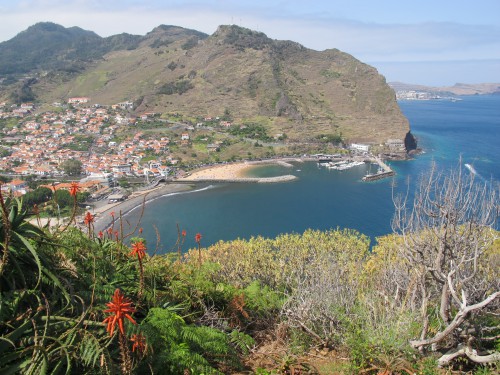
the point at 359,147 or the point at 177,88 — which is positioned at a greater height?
the point at 177,88

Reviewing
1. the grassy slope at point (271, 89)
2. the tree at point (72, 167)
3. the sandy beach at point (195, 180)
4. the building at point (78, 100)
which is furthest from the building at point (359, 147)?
the building at point (78, 100)

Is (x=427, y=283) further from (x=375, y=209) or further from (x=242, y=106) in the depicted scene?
(x=242, y=106)

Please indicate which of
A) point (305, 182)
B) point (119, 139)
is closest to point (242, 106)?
point (119, 139)

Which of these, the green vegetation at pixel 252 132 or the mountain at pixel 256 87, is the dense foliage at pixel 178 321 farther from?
the mountain at pixel 256 87

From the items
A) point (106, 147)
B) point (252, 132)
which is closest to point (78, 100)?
point (106, 147)

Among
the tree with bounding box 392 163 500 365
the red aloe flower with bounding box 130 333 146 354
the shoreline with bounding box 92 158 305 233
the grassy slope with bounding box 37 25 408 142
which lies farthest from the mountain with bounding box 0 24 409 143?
the red aloe flower with bounding box 130 333 146 354

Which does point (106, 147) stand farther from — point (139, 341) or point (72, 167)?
point (139, 341)
